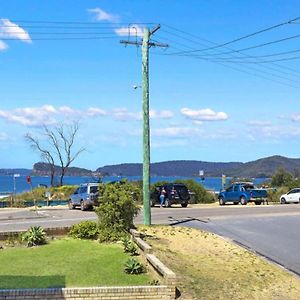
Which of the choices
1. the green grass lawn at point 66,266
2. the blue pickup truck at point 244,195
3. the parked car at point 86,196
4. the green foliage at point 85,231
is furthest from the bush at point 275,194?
the green grass lawn at point 66,266

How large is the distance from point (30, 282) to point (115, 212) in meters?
6.24

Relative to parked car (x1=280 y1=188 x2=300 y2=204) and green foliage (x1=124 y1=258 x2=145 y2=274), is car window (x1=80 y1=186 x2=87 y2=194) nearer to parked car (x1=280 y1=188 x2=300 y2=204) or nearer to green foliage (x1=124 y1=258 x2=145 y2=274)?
parked car (x1=280 y1=188 x2=300 y2=204)

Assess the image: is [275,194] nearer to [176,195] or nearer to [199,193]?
[199,193]

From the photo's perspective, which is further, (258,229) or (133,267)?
(258,229)

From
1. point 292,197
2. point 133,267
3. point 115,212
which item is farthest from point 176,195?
point 133,267

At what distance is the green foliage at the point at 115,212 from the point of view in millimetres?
16859

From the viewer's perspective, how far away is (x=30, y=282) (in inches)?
431

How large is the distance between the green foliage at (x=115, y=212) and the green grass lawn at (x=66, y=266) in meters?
0.94

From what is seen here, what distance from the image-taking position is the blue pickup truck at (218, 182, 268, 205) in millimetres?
42625

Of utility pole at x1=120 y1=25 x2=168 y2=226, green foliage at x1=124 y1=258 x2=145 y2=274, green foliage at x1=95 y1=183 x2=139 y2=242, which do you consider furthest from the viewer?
utility pole at x1=120 y1=25 x2=168 y2=226

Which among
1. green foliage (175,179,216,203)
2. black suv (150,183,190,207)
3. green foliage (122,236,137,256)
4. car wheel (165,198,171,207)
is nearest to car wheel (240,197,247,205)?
black suv (150,183,190,207)

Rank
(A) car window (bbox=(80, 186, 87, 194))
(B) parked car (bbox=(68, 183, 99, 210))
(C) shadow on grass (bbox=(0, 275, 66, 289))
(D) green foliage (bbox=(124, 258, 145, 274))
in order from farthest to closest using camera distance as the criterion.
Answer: (A) car window (bbox=(80, 186, 87, 194)), (B) parked car (bbox=(68, 183, 99, 210)), (D) green foliage (bbox=(124, 258, 145, 274)), (C) shadow on grass (bbox=(0, 275, 66, 289))

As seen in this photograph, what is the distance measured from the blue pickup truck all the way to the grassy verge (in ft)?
81.6

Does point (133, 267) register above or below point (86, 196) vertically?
below
